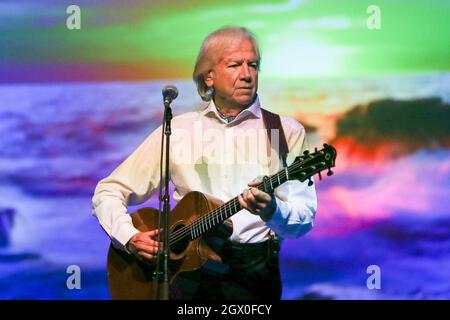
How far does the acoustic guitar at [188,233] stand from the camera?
13.5 ft

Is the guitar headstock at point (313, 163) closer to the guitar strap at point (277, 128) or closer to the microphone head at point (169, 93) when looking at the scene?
the guitar strap at point (277, 128)

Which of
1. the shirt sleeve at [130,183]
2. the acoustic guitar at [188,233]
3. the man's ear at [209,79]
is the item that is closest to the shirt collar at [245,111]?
the man's ear at [209,79]

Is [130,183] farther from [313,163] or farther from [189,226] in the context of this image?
[313,163]

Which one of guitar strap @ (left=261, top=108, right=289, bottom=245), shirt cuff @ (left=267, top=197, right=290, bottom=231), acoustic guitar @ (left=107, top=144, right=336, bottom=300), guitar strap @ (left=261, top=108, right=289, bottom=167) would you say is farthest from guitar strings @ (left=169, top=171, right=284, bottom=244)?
guitar strap @ (left=261, top=108, right=289, bottom=167)

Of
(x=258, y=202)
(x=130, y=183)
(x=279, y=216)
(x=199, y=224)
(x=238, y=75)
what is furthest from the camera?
(x=130, y=183)

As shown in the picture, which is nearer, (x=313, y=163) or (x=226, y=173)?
(x=313, y=163)

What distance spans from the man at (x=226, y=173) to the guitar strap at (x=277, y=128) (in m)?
0.02

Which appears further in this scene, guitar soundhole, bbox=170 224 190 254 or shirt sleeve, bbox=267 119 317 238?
guitar soundhole, bbox=170 224 190 254

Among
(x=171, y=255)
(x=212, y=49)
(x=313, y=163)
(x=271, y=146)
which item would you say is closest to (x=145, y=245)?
(x=171, y=255)

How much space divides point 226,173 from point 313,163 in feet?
2.15

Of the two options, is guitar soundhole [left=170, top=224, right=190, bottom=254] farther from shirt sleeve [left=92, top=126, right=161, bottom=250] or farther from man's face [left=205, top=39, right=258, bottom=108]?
man's face [left=205, top=39, right=258, bottom=108]

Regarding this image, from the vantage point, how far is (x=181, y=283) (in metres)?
4.45

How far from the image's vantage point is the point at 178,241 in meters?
4.43

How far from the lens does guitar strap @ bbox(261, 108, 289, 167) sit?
15.0 feet
